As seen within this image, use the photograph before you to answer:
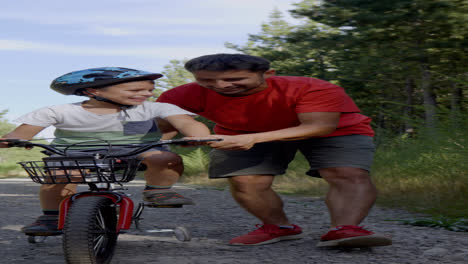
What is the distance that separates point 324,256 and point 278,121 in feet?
3.17

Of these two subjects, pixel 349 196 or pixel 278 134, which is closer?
pixel 278 134

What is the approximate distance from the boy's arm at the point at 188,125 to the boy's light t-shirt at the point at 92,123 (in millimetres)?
33

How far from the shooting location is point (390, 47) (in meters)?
11.0

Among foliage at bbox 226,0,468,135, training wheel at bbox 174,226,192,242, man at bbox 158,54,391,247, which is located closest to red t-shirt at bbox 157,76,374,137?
man at bbox 158,54,391,247

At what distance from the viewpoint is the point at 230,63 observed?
3.92 metres

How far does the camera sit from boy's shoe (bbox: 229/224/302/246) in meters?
4.34

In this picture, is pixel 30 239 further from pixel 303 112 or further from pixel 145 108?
pixel 303 112

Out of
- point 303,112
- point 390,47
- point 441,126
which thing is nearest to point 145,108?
point 303,112

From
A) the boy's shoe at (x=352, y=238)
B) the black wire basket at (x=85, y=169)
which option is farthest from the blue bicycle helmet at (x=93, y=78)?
the boy's shoe at (x=352, y=238)

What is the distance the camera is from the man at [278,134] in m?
3.95

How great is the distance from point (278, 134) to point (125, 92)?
1.00m

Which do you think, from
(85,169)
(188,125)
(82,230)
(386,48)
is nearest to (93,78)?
(188,125)

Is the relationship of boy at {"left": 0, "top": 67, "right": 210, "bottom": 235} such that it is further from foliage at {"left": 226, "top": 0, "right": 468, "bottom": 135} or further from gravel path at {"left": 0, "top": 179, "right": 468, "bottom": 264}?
foliage at {"left": 226, "top": 0, "right": 468, "bottom": 135}

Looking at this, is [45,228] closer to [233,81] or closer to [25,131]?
[25,131]
